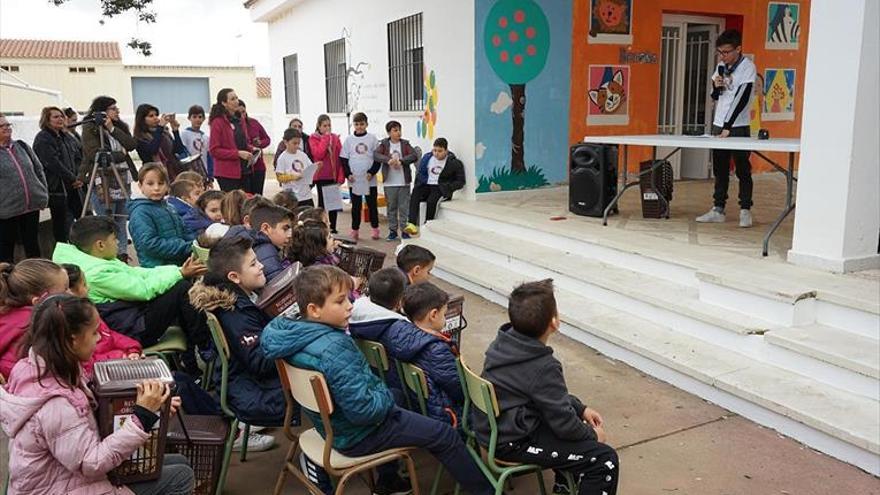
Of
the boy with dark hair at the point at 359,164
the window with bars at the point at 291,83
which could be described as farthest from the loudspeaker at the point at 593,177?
the window with bars at the point at 291,83

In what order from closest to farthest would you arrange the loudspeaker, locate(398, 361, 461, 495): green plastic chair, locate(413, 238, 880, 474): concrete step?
locate(398, 361, 461, 495): green plastic chair → locate(413, 238, 880, 474): concrete step → the loudspeaker

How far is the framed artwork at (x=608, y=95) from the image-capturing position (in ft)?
29.1

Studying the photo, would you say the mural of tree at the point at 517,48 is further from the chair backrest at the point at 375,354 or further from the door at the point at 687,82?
the chair backrest at the point at 375,354

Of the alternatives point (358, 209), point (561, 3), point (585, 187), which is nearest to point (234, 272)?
point (585, 187)

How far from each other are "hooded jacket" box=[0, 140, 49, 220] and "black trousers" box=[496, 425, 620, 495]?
5.22 m

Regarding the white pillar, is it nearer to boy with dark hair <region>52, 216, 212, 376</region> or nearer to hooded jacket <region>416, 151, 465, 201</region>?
boy with dark hair <region>52, 216, 212, 376</region>

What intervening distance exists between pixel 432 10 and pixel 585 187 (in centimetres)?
360

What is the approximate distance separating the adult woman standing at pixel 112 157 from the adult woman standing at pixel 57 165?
0.18 m

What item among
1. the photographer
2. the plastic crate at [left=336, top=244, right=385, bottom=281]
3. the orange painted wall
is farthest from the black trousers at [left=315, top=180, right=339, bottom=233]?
the plastic crate at [left=336, top=244, right=385, bottom=281]

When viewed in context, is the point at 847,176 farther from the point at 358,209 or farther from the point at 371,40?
the point at 371,40

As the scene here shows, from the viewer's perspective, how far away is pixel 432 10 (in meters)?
9.02

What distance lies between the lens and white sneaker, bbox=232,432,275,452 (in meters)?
3.43

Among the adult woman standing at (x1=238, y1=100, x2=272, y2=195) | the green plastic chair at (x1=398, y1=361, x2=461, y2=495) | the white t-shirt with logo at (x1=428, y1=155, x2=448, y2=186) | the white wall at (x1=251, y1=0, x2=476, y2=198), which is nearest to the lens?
the green plastic chair at (x1=398, y1=361, x2=461, y2=495)

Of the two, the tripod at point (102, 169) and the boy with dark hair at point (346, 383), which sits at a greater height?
the tripod at point (102, 169)
